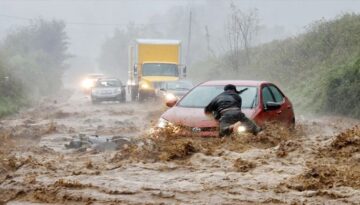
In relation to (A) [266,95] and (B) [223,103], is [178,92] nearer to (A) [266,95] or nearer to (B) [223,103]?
(A) [266,95]

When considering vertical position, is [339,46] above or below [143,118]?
above

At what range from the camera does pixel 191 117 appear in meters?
10.1

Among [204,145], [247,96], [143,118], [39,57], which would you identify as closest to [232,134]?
[204,145]

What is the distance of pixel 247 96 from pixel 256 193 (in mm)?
4861

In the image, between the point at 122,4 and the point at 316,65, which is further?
the point at 122,4

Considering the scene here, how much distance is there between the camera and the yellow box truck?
30.4 m

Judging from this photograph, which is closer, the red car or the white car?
the red car

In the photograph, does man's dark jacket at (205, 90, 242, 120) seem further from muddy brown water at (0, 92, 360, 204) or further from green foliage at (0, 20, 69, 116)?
green foliage at (0, 20, 69, 116)

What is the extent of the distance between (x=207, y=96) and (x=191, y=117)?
126cm

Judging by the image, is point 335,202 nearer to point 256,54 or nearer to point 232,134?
point 232,134

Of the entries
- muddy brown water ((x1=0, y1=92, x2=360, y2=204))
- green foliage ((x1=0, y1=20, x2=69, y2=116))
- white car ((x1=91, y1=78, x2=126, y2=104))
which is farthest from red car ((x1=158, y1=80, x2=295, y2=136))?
white car ((x1=91, y1=78, x2=126, y2=104))

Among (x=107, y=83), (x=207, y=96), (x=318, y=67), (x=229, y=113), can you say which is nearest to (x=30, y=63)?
(x=107, y=83)

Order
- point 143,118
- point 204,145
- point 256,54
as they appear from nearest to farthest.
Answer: point 204,145 → point 143,118 → point 256,54

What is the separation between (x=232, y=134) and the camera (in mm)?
9336
